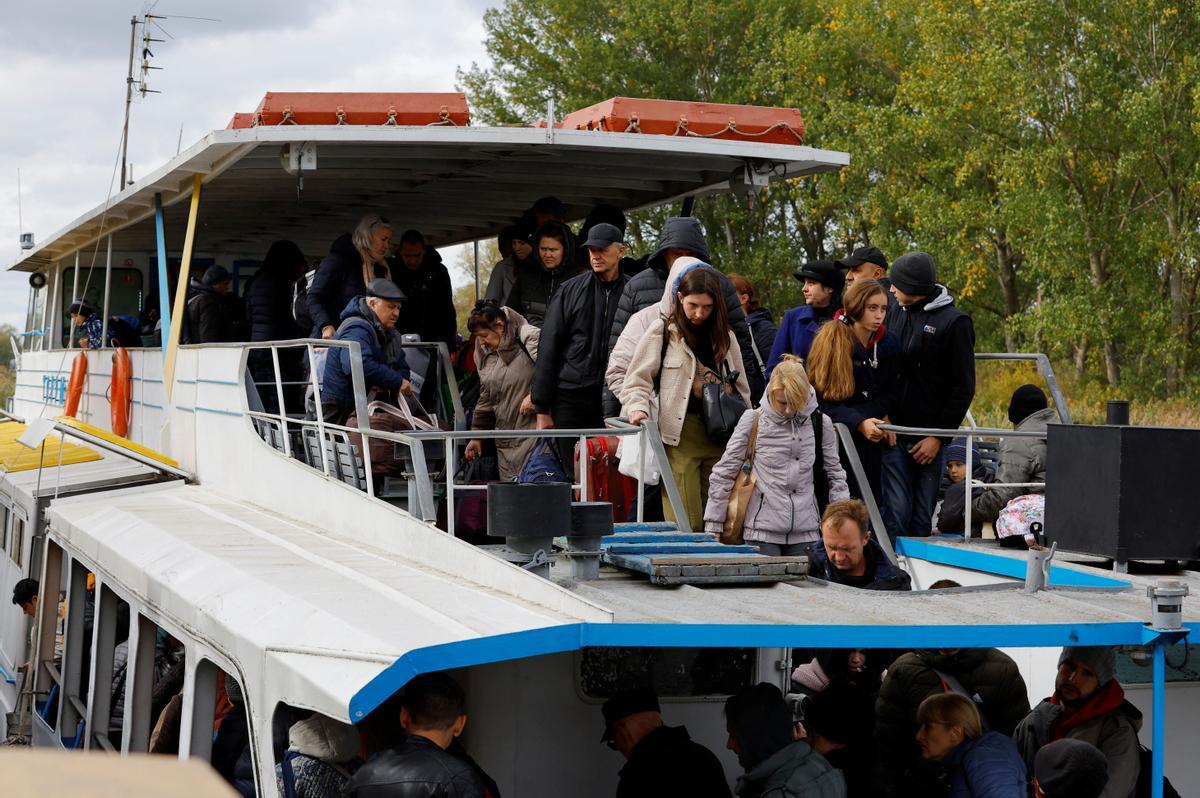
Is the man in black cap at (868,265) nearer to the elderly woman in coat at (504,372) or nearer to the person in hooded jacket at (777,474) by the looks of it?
the person in hooded jacket at (777,474)

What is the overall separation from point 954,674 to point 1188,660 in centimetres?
102

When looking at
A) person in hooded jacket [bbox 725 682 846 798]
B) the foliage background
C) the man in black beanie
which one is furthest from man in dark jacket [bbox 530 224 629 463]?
the foliage background

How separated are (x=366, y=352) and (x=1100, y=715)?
406cm

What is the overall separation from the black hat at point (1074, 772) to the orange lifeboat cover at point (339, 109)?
4.92 metres

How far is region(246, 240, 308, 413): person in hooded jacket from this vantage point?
9.77 metres

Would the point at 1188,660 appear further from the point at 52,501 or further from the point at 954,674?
the point at 52,501

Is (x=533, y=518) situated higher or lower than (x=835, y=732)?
higher

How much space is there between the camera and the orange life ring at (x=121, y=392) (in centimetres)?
1118

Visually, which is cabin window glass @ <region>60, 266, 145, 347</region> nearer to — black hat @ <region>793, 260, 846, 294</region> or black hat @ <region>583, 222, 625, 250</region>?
black hat @ <region>583, 222, 625, 250</region>

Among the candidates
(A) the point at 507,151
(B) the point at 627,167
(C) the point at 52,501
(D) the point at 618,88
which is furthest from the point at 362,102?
(D) the point at 618,88

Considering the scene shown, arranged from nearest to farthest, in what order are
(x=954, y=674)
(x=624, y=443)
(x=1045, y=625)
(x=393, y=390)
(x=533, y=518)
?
1. (x=1045, y=625)
2. (x=533, y=518)
3. (x=954, y=674)
4. (x=624, y=443)
5. (x=393, y=390)

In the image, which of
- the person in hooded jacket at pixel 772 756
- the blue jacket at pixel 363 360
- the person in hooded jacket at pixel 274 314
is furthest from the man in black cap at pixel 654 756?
the person in hooded jacket at pixel 274 314

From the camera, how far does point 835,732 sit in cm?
580

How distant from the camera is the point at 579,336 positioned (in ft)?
25.0
